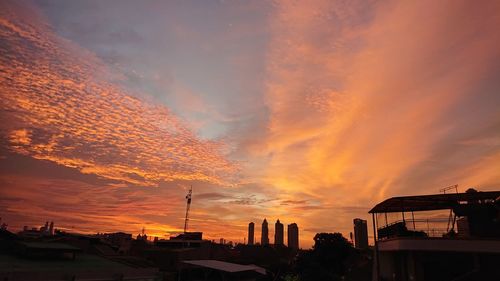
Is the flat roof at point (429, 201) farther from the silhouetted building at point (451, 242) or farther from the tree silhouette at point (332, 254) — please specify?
the tree silhouette at point (332, 254)

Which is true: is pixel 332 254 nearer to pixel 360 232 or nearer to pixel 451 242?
pixel 451 242

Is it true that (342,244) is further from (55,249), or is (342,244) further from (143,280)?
(55,249)

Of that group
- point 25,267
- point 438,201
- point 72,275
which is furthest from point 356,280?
point 25,267

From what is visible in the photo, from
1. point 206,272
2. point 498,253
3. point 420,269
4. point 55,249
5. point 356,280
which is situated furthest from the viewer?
point 206,272

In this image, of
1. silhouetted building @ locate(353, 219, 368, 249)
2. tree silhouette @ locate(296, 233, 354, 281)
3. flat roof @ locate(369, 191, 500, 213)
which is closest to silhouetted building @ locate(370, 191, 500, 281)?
flat roof @ locate(369, 191, 500, 213)

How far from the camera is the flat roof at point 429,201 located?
22.9 metres

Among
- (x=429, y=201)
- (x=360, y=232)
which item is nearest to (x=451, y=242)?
(x=429, y=201)

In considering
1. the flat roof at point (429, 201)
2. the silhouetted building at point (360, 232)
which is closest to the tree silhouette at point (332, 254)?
the flat roof at point (429, 201)

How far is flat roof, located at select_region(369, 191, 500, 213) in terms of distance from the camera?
22859mm

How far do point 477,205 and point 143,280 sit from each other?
1201 inches

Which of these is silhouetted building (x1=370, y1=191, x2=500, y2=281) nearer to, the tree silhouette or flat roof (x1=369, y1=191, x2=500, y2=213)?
flat roof (x1=369, y1=191, x2=500, y2=213)

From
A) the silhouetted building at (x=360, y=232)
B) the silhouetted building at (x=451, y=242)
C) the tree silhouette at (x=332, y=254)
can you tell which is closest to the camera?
the silhouetted building at (x=451, y=242)

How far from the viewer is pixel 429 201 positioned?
84.6 ft

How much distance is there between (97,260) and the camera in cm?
3459
